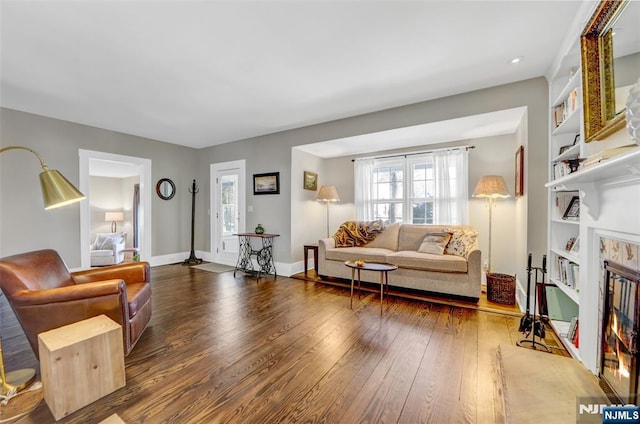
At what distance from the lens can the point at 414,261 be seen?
11.4 feet

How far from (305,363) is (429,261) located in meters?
2.16

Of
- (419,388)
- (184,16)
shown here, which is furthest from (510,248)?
(184,16)

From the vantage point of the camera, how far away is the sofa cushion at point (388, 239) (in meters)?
4.27

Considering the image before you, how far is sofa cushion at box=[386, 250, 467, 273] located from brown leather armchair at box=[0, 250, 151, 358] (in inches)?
116

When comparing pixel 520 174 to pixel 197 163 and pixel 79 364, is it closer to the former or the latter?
Result: pixel 79 364

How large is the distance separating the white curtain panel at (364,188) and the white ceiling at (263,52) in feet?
4.80

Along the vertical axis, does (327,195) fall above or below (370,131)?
below

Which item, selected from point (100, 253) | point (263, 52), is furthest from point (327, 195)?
point (100, 253)

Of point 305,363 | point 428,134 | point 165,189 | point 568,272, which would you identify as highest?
point 428,134

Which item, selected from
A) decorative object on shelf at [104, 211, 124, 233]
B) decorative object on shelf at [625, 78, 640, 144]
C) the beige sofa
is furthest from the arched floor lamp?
decorative object on shelf at [104, 211, 124, 233]

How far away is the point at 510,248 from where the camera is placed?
3818 millimetres

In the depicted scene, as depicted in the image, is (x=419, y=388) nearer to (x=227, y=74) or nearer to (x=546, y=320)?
(x=546, y=320)

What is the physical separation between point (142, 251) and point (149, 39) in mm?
4255

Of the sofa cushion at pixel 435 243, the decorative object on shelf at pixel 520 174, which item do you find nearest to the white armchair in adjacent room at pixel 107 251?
the sofa cushion at pixel 435 243
